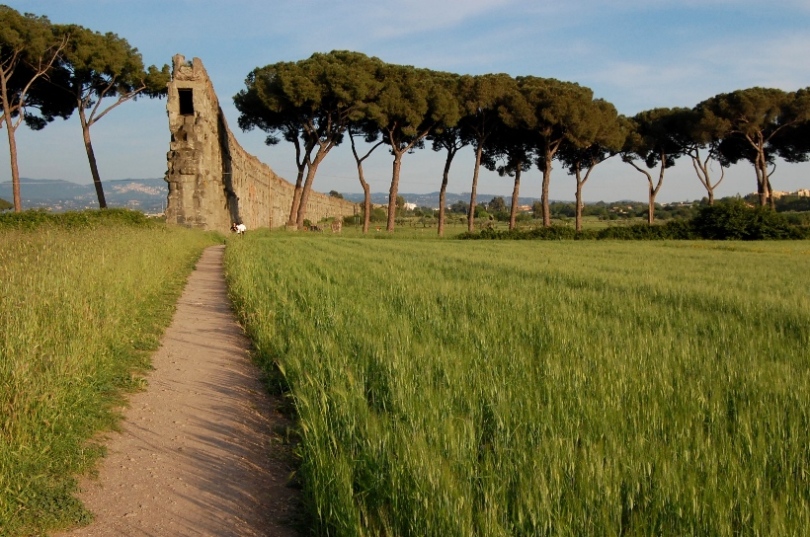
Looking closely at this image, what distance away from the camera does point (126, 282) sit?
7.73 meters

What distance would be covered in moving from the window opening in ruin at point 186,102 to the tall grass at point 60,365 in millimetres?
24812

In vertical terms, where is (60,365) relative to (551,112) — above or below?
below

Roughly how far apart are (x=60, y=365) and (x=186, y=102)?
30.0m

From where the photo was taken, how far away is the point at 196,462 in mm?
3562

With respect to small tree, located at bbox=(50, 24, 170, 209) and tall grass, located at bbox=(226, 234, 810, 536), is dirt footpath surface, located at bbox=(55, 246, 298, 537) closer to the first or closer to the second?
tall grass, located at bbox=(226, 234, 810, 536)

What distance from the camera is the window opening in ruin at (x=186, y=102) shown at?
31.5 m

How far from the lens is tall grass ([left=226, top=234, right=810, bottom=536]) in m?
2.31

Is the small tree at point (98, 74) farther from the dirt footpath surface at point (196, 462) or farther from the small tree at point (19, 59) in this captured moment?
the dirt footpath surface at point (196, 462)

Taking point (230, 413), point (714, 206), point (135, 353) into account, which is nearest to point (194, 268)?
point (135, 353)

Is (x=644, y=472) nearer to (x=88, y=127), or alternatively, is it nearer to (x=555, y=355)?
(x=555, y=355)

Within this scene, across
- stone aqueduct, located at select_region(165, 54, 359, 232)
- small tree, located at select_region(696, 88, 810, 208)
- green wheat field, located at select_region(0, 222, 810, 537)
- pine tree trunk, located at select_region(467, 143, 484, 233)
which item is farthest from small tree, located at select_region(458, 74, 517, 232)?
green wheat field, located at select_region(0, 222, 810, 537)

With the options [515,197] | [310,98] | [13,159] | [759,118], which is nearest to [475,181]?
[515,197]

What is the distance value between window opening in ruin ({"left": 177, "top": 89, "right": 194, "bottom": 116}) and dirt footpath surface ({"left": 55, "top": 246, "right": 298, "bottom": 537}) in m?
28.1

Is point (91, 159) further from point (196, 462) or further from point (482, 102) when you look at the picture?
point (196, 462)
